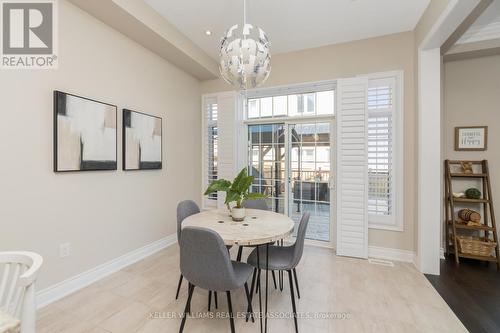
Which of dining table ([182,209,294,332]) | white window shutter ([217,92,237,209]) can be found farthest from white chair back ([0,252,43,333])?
white window shutter ([217,92,237,209])

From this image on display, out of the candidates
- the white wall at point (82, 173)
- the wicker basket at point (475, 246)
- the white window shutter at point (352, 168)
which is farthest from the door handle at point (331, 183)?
the white wall at point (82, 173)

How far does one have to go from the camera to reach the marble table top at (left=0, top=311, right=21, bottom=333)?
2.60ft

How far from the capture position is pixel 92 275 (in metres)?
2.50

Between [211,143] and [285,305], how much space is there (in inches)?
120

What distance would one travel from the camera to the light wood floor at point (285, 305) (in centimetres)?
185

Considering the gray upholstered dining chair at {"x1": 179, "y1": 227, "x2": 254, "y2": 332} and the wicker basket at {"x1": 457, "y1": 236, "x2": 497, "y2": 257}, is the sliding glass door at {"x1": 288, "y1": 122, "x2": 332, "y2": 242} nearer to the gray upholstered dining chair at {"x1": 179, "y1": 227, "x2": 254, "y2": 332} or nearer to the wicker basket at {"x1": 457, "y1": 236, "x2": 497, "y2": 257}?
the wicker basket at {"x1": 457, "y1": 236, "x2": 497, "y2": 257}

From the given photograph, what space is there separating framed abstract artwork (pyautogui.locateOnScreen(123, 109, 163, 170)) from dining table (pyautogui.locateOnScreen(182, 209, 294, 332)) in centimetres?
134

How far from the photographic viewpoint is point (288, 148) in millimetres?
3842

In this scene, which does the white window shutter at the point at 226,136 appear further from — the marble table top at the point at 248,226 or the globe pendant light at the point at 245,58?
the globe pendant light at the point at 245,58

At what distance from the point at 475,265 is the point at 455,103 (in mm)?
2207

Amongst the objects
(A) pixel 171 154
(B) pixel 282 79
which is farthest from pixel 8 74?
(B) pixel 282 79

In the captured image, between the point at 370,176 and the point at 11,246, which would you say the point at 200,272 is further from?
the point at 370,176

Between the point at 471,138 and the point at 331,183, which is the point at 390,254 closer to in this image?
the point at 331,183

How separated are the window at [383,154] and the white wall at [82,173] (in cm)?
301
